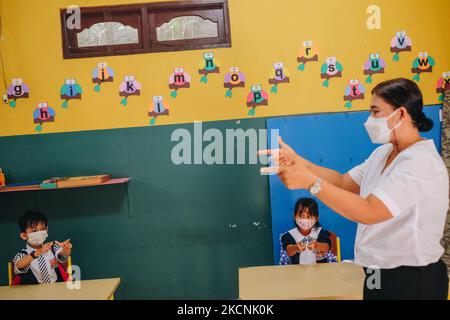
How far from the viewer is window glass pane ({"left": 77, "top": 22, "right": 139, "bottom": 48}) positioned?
270 cm

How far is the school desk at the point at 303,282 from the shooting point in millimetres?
1717

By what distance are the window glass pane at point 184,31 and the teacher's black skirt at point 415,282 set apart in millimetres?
1980

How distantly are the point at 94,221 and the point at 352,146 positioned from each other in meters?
1.92

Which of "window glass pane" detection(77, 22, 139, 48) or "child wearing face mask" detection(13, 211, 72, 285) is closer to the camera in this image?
"child wearing face mask" detection(13, 211, 72, 285)

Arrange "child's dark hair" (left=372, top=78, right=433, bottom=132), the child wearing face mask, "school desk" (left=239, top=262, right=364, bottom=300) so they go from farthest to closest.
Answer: the child wearing face mask < "school desk" (left=239, top=262, right=364, bottom=300) < "child's dark hair" (left=372, top=78, right=433, bottom=132)

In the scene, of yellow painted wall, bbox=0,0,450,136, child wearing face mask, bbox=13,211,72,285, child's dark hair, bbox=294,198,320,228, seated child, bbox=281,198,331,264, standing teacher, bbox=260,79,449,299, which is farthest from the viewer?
yellow painted wall, bbox=0,0,450,136

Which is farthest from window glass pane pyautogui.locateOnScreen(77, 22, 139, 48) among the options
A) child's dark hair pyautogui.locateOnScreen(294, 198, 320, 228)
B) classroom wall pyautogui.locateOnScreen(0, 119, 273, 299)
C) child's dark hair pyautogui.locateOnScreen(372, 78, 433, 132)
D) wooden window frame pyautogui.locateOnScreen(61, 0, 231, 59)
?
child's dark hair pyautogui.locateOnScreen(372, 78, 433, 132)

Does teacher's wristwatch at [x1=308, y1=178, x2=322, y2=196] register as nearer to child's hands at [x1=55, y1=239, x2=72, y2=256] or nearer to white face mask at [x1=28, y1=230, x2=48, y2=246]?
child's hands at [x1=55, y1=239, x2=72, y2=256]

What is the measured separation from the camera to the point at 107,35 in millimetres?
2703

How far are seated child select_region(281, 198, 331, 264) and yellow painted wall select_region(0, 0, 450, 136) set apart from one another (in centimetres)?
71

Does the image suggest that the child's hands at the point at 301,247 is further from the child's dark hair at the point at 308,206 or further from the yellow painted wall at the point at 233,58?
the yellow painted wall at the point at 233,58

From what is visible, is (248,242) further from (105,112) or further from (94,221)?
(105,112)

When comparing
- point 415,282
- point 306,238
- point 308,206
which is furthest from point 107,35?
point 415,282

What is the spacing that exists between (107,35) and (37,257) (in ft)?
5.11
